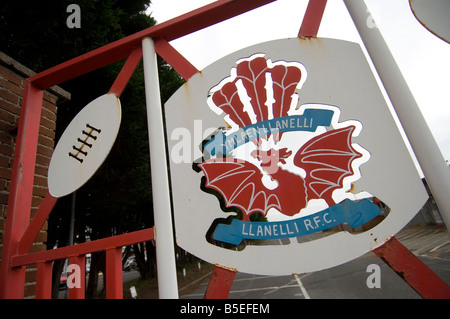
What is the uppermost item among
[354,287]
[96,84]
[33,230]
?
[96,84]

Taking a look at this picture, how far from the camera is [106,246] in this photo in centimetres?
128

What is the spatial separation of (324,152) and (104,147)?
120 cm

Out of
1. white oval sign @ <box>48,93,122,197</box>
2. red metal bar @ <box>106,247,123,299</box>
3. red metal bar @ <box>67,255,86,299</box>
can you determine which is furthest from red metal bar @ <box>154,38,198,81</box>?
red metal bar @ <box>67,255,86,299</box>

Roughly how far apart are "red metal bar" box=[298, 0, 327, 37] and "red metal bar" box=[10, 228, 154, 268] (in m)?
1.27

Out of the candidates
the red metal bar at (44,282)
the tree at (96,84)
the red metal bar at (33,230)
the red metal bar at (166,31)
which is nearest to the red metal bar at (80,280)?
the red metal bar at (44,282)

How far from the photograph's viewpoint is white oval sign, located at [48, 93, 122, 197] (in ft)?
4.93

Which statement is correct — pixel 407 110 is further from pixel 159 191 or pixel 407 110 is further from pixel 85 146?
pixel 85 146

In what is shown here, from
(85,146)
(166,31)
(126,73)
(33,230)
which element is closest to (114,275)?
(33,230)

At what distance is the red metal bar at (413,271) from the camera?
0.91 meters

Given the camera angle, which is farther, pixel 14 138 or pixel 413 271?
pixel 14 138

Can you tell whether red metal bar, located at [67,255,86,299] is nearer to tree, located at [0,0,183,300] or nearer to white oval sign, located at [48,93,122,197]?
white oval sign, located at [48,93,122,197]

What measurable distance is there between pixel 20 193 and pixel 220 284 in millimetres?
1396

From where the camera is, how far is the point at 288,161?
1.22 metres

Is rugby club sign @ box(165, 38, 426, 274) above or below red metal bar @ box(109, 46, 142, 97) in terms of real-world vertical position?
A: below
